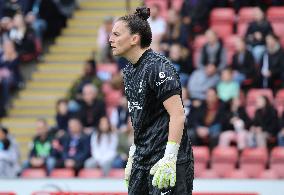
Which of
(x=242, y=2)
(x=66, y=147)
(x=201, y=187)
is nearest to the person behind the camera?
(x=201, y=187)

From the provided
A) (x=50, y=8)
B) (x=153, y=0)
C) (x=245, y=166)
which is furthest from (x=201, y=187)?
(x=50, y=8)

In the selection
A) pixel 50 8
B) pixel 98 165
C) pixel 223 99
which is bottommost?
pixel 98 165

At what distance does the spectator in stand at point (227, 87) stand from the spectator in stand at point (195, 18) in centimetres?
153

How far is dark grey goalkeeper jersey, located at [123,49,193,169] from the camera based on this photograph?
591cm

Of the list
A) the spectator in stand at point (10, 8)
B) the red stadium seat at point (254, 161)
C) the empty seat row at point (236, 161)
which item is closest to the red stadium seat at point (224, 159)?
the empty seat row at point (236, 161)

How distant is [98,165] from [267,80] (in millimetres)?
2809

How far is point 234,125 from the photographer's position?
11.8 m

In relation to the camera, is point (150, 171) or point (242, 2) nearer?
point (150, 171)

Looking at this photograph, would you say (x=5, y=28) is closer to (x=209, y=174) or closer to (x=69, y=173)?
(x=69, y=173)

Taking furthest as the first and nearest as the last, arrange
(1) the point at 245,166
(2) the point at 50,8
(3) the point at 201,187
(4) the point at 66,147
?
(2) the point at 50,8, (4) the point at 66,147, (1) the point at 245,166, (3) the point at 201,187

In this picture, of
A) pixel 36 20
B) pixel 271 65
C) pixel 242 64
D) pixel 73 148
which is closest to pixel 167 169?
pixel 73 148

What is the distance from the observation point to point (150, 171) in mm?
5945

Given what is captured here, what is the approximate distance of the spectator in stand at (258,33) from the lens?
13.0m

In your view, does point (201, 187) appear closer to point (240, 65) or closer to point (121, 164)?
point (121, 164)
